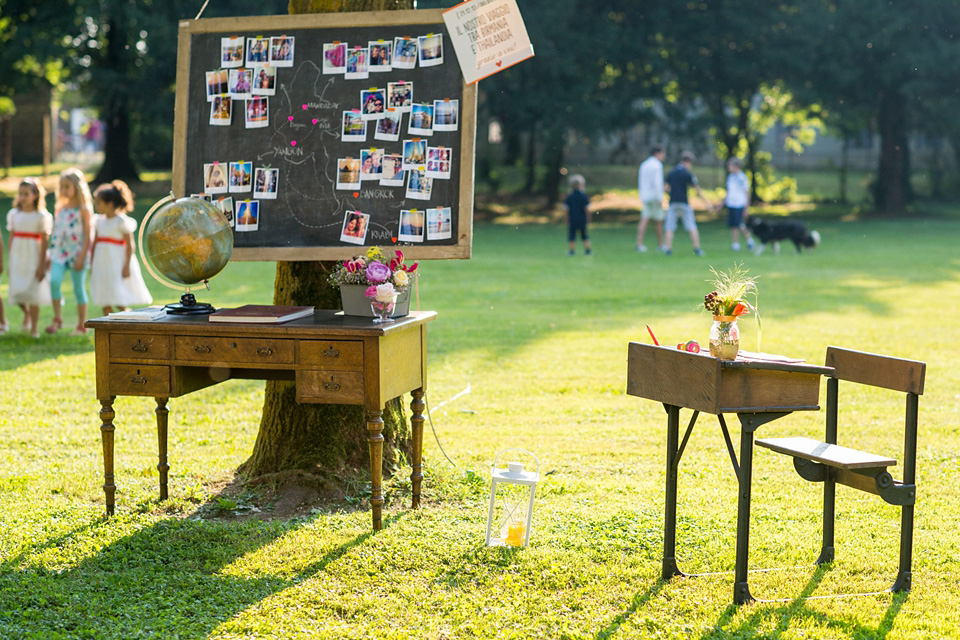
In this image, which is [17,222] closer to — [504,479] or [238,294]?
[238,294]

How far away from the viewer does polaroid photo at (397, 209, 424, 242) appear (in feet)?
18.4

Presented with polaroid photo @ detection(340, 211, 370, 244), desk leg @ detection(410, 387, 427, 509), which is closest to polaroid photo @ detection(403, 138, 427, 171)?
polaroid photo @ detection(340, 211, 370, 244)

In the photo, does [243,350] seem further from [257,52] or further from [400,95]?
[257,52]

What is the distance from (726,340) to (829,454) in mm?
691

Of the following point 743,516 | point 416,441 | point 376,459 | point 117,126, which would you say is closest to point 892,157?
point 117,126

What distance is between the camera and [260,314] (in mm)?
5059

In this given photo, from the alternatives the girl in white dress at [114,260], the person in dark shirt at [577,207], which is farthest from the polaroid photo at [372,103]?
the person in dark shirt at [577,207]

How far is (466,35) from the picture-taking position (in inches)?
218

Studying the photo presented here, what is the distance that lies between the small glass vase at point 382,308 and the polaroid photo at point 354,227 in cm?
66

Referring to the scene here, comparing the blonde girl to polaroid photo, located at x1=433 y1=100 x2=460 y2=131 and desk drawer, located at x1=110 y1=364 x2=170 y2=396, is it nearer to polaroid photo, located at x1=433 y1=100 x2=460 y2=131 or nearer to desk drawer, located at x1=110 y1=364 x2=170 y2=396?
desk drawer, located at x1=110 y1=364 x2=170 y2=396

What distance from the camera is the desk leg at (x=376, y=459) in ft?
16.4

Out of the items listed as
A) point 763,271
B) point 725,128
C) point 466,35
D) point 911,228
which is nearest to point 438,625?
point 466,35

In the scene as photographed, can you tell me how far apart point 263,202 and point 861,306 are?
9539mm

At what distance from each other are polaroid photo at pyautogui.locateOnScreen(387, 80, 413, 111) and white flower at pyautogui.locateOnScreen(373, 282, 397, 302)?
A: 1117 millimetres
